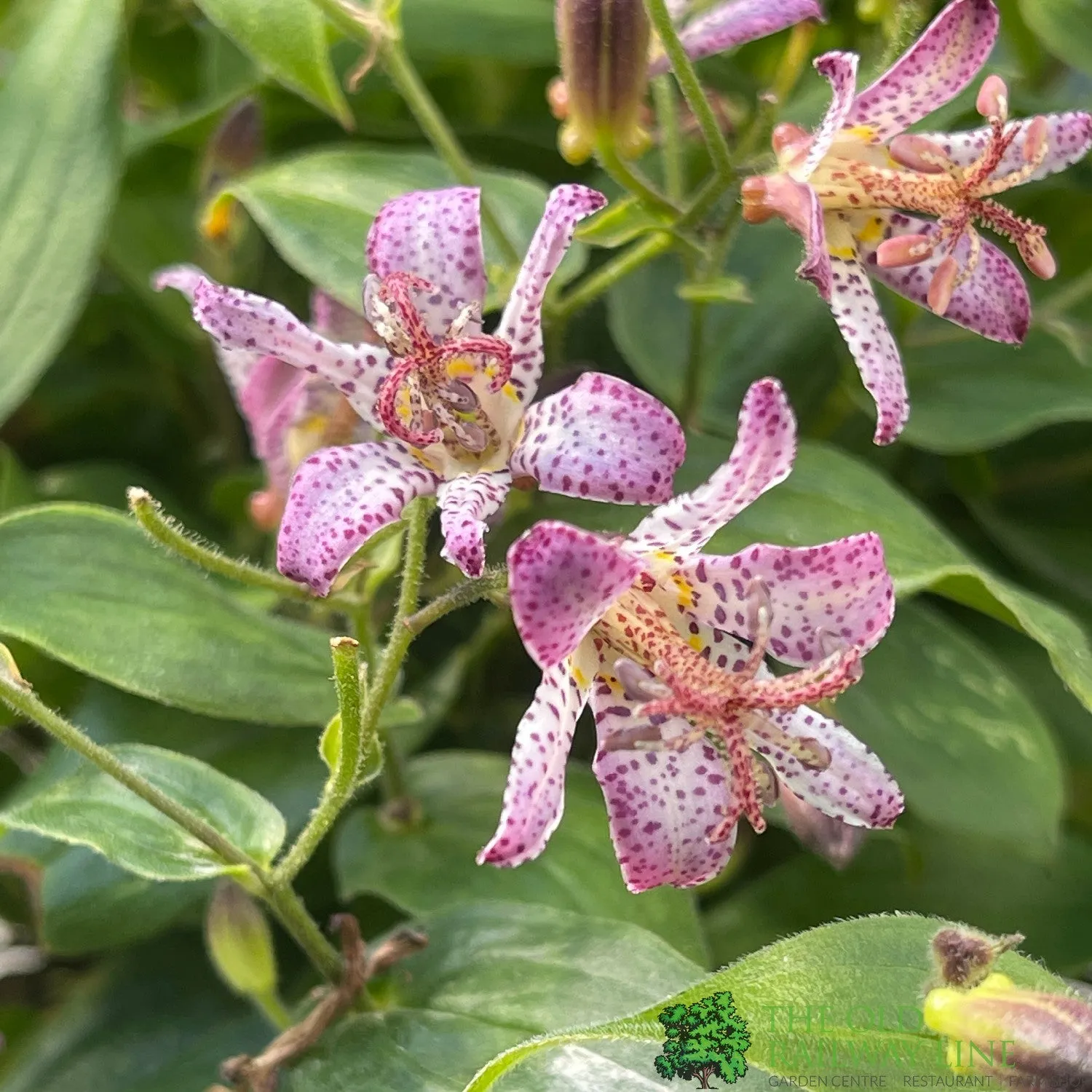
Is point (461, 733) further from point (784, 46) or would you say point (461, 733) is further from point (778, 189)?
point (784, 46)

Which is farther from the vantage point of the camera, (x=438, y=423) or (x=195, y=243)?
(x=195, y=243)

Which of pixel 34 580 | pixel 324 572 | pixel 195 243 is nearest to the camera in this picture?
pixel 324 572

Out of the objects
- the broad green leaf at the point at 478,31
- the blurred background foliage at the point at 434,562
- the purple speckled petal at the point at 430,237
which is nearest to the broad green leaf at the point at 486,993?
the blurred background foliage at the point at 434,562

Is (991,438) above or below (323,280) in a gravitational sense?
below

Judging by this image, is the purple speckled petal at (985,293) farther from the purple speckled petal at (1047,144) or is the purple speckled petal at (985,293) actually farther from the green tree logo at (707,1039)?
the green tree logo at (707,1039)

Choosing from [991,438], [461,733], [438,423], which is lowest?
[461,733]

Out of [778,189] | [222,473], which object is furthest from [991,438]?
[222,473]
